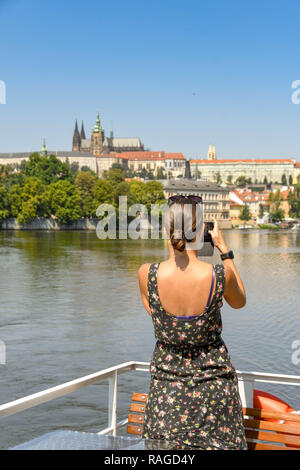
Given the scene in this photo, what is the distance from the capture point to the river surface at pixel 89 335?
33.6 feet

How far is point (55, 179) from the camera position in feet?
293

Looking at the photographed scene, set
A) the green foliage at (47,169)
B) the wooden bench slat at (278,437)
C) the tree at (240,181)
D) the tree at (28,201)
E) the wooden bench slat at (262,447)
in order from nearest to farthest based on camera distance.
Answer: the wooden bench slat at (262,447)
the wooden bench slat at (278,437)
the tree at (28,201)
the green foliage at (47,169)
the tree at (240,181)

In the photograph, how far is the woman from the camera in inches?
106

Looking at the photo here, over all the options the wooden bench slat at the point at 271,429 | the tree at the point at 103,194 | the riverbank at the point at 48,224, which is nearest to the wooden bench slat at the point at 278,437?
the wooden bench slat at the point at 271,429

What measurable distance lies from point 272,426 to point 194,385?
2.82 ft

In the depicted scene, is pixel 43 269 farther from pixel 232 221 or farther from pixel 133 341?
pixel 232 221

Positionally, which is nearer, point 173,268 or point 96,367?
point 173,268

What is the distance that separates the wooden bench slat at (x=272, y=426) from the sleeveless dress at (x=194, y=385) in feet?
2.32

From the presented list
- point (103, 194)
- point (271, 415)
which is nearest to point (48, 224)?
point (103, 194)

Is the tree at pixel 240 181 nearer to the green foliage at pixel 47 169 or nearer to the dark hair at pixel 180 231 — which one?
the green foliage at pixel 47 169

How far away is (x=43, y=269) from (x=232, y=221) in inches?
4217

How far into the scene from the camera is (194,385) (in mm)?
2734

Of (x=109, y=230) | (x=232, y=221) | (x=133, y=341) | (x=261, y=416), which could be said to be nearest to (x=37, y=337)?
(x=133, y=341)

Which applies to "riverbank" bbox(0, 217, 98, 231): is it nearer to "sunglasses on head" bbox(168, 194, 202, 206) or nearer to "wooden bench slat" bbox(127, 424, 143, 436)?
"wooden bench slat" bbox(127, 424, 143, 436)
